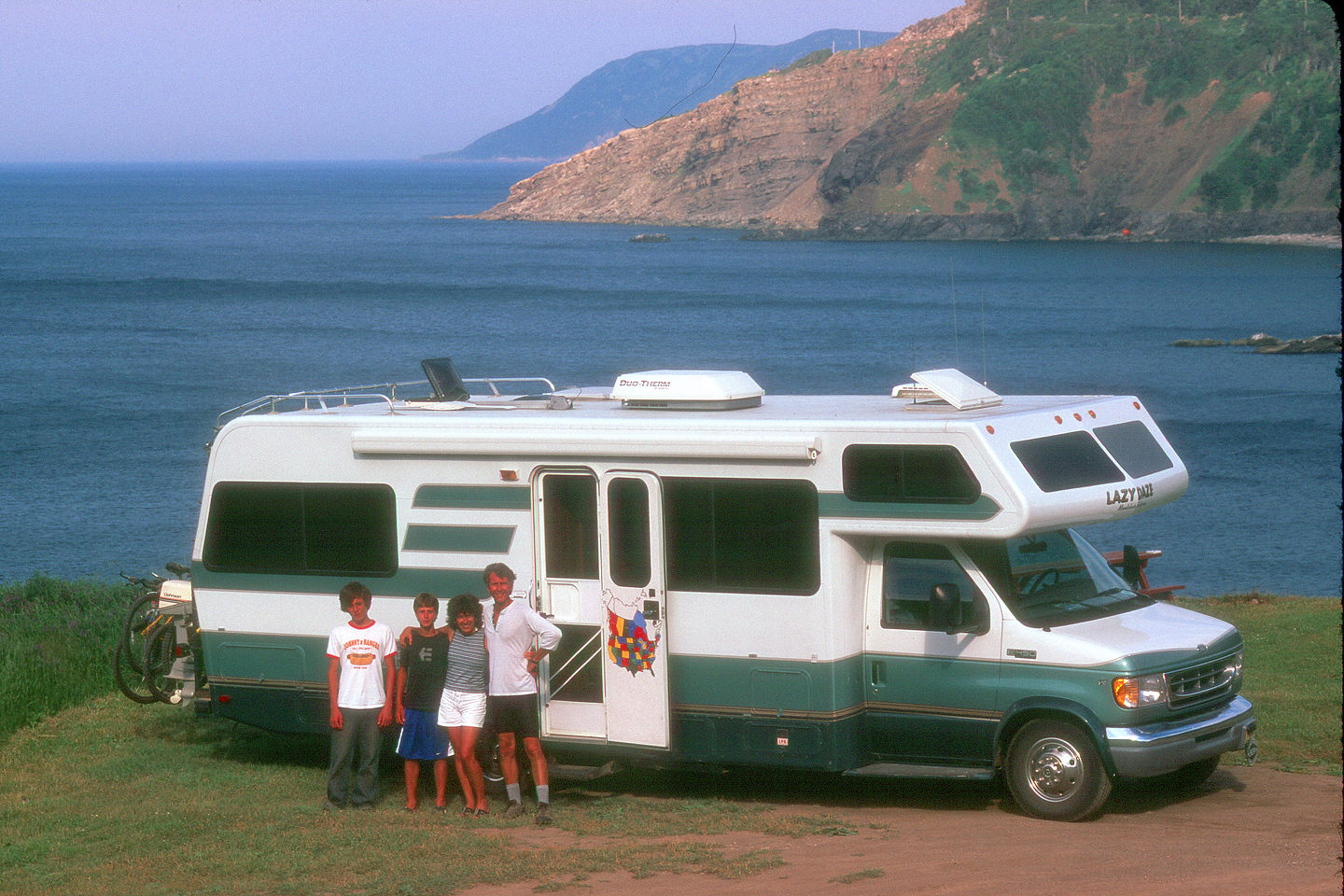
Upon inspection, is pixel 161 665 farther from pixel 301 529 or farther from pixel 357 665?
pixel 357 665

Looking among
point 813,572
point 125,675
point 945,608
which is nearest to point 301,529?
point 125,675

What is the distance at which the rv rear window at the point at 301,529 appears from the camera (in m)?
10.9

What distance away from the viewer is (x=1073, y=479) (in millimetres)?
9406

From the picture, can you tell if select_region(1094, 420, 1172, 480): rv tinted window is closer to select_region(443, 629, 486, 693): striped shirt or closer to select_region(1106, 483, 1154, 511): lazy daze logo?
select_region(1106, 483, 1154, 511): lazy daze logo

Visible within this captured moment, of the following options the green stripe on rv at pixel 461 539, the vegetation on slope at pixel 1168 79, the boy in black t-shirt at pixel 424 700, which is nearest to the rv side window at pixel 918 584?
the green stripe on rv at pixel 461 539

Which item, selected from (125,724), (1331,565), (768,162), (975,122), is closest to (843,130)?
(768,162)

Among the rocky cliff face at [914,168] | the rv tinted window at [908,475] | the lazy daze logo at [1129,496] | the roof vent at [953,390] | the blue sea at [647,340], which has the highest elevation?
the rocky cliff face at [914,168]

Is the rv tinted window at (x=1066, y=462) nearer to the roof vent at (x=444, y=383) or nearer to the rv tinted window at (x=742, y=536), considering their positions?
the rv tinted window at (x=742, y=536)

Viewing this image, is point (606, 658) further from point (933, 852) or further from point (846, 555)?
point (933, 852)

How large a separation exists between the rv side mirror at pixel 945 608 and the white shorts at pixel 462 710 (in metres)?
2.99

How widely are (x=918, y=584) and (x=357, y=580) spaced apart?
13.4 ft

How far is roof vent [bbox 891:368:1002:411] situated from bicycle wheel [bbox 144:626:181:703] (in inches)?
253

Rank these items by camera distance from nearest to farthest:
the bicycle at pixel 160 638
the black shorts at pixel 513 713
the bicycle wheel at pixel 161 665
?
the black shorts at pixel 513 713, the bicycle at pixel 160 638, the bicycle wheel at pixel 161 665

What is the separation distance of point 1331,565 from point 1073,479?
28.2 m
